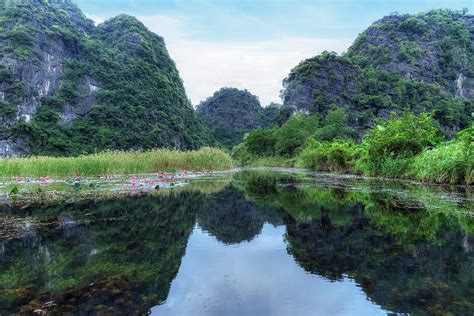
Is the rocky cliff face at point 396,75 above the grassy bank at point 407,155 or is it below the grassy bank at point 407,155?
above

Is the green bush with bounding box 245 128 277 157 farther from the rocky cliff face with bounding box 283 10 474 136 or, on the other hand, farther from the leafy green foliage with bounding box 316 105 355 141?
the rocky cliff face with bounding box 283 10 474 136

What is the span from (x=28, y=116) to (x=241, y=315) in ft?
253

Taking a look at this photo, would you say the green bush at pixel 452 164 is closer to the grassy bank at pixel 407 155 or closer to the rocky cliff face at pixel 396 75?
the grassy bank at pixel 407 155

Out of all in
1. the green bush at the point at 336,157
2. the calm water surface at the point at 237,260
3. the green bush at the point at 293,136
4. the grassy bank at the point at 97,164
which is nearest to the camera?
the calm water surface at the point at 237,260

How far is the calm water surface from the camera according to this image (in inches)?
131

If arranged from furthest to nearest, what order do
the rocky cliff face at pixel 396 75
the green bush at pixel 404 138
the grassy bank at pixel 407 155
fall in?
the rocky cliff face at pixel 396 75 < the green bush at pixel 404 138 < the grassy bank at pixel 407 155

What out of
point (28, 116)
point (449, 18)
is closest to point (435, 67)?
point (449, 18)

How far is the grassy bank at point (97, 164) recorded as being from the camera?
54.6 feet

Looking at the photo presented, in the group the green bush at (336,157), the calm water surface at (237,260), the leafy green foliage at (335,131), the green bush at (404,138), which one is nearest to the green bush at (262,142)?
the leafy green foliage at (335,131)

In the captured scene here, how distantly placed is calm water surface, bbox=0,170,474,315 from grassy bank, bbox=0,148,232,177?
897 centimetres

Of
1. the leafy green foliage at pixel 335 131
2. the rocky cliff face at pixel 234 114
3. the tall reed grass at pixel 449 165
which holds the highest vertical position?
the rocky cliff face at pixel 234 114

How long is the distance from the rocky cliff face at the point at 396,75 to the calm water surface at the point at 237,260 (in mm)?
62111

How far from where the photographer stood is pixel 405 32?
93.0 m

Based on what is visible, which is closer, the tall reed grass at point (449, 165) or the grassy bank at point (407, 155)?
the tall reed grass at point (449, 165)
